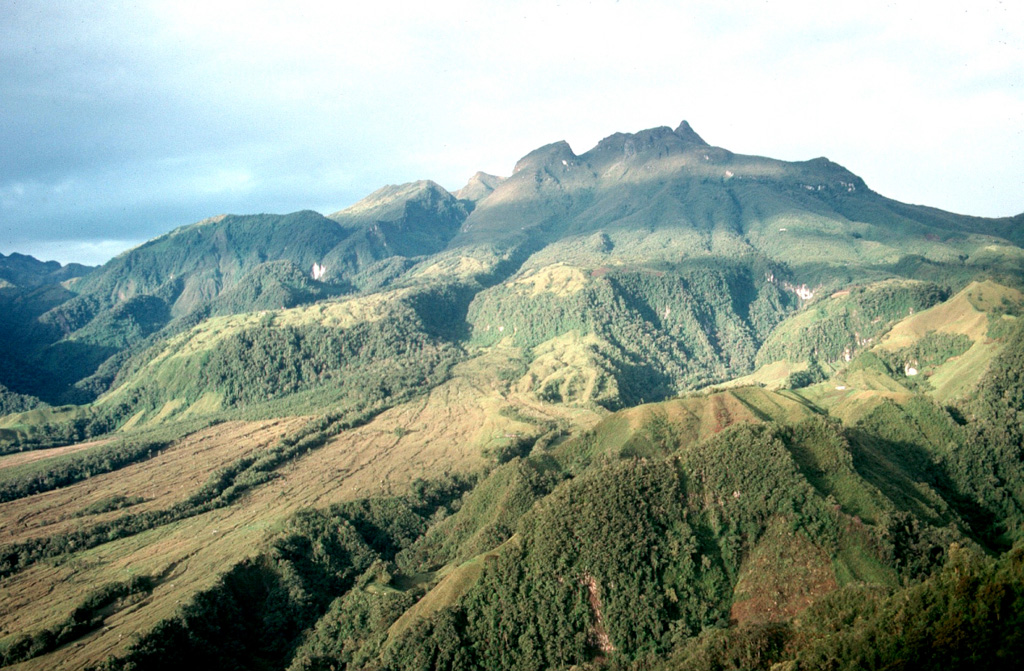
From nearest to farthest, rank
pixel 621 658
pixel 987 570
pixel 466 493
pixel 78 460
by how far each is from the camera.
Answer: pixel 987 570 < pixel 621 658 < pixel 466 493 < pixel 78 460

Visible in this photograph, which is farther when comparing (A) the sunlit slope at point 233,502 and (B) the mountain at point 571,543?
(A) the sunlit slope at point 233,502

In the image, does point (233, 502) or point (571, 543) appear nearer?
point (571, 543)

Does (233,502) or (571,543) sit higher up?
(571,543)

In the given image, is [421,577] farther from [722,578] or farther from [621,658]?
[722,578]

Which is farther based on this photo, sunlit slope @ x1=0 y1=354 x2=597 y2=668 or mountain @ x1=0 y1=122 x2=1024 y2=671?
sunlit slope @ x1=0 y1=354 x2=597 y2=668

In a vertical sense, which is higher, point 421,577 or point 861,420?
point 861,420

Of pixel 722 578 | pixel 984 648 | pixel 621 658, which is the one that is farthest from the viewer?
pixel 722 578

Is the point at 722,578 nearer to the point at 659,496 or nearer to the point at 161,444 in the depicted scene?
the point at 659,496

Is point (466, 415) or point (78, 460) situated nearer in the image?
point (78, 460)

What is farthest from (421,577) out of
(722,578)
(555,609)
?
(722,578)
